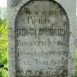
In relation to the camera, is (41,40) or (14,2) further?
(41,40)

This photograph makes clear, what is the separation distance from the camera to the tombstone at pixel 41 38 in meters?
5.24

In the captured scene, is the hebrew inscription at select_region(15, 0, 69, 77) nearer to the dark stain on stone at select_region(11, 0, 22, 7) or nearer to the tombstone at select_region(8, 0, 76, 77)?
the tombstone at select_region(8, 0, 76, 77)

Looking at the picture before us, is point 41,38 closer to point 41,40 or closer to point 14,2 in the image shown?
point 41,40

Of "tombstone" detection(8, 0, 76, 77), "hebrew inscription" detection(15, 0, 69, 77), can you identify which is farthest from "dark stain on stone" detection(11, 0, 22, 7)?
"hebrew inscription" detection(15, 0, 69, 77)

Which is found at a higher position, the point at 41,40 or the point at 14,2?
the point at 14,2

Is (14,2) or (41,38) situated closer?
(14,2)

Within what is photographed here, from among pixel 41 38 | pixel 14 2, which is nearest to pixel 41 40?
pixel 41 38

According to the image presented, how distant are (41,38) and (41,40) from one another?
47 mm

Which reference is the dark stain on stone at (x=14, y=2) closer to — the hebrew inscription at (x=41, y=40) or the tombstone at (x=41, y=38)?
the tombstone at (x=41, y=38)

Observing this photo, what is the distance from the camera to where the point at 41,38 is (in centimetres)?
536

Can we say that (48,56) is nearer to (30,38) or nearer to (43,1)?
(30,38)

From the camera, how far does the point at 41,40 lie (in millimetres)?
5367

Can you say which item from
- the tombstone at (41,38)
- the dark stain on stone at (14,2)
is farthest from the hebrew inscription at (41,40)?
the dark stain on stone at (14,2)

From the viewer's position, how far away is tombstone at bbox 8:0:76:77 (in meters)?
5.24
